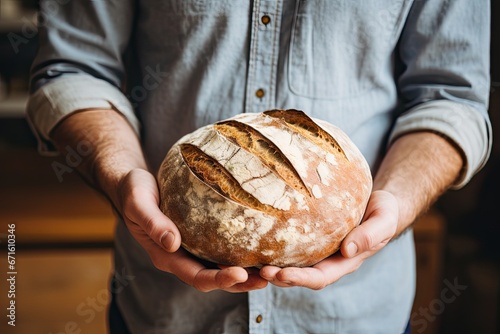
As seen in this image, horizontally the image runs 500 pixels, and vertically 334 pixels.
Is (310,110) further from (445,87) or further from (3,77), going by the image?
(3,77)

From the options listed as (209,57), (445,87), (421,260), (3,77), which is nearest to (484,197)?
(421,260)

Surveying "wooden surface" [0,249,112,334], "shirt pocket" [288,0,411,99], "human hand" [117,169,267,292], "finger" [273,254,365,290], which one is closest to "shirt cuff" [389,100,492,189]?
"shirt pocket" [288,0,411,99]

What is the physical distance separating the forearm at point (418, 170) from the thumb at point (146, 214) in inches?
16.9

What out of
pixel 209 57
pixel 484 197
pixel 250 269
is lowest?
pixel 484 197

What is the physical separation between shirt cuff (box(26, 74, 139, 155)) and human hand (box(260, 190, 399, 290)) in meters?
0.54

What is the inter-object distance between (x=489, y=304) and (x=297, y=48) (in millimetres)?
1620

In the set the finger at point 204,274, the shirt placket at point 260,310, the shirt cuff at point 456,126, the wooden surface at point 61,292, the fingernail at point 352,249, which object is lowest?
the wooden surface at point 61,292

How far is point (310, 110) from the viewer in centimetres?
113

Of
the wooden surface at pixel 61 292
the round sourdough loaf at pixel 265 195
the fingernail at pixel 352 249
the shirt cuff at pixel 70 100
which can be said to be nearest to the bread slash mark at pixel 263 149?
the round sourdough loaf at pixel 265 195

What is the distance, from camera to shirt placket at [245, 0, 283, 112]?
43.3 inches

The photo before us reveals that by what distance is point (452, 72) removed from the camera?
117cm

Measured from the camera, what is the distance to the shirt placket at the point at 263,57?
1100mm

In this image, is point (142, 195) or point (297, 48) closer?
point (142, 195)

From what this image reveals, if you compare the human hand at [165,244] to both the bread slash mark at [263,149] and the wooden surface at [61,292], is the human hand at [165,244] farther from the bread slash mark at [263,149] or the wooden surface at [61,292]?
the wooden surface at [61,292]
